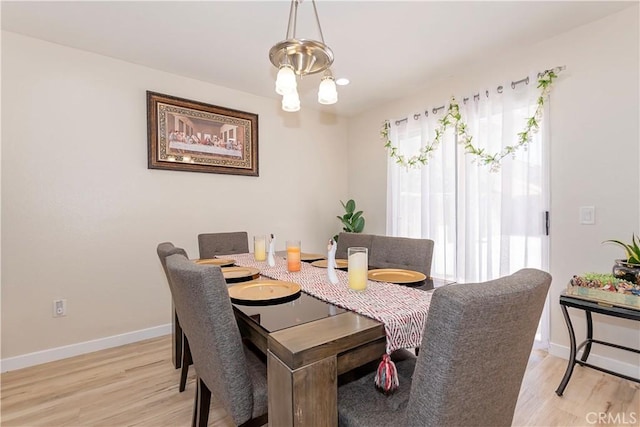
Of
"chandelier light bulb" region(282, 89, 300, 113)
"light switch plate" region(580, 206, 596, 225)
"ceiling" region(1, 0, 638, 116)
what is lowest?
"light switch plate" region(580, 206, 596, 225)

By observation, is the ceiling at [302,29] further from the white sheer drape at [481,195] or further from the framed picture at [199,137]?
the white sheer drape at [481,195]

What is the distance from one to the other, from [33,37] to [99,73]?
1.38 ft

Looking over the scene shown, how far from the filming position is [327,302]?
119cm

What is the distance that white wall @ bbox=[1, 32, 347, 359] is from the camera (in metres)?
2.18

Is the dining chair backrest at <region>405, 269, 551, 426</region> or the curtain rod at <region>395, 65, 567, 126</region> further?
the curtain rod at <region>395, 65, 567, 126</region>

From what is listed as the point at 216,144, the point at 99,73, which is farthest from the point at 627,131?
the point at 99,73

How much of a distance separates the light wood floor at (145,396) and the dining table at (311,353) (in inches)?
39.2

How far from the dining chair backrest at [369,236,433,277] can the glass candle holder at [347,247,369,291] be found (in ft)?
2.36

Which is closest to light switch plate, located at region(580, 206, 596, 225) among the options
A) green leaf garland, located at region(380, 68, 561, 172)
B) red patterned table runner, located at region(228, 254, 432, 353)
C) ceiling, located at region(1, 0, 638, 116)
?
green leaf garland, located at region(380, 68, 561, 172)

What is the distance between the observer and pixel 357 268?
1.27m

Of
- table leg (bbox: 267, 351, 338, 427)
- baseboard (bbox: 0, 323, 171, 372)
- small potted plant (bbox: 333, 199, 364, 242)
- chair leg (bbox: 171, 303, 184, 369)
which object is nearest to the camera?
table leg (bbox: 267, 351, 338, 427)

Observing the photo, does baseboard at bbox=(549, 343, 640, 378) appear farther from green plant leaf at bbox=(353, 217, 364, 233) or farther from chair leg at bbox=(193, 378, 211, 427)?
chair leg at bbox=(193, 378, 211, 427)

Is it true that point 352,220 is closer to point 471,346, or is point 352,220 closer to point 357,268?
point 357,268

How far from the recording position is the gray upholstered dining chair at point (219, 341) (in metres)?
1.00
